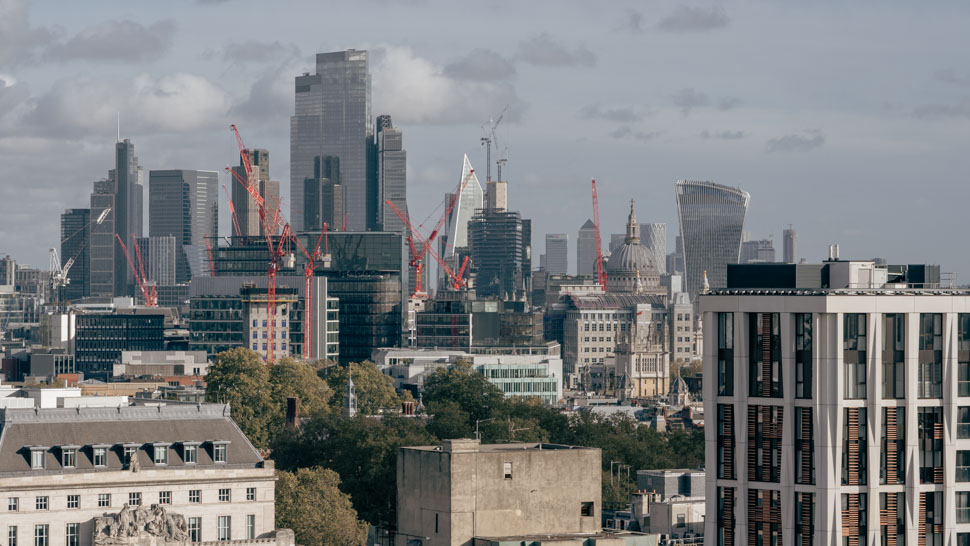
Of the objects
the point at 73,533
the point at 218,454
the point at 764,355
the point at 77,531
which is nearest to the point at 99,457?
the point at 77,531

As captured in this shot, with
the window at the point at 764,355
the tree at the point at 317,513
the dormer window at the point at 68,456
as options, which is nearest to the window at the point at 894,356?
the window at the point at 764,355

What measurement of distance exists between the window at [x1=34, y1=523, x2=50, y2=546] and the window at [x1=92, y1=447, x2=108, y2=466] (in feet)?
21.4

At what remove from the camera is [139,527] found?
136 m

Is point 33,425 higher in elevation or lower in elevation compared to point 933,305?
lower

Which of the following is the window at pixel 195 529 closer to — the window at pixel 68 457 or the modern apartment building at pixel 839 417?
the window at pixel 68 457

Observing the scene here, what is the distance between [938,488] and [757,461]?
8.30 metres

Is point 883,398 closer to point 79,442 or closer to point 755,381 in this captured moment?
point 755,381

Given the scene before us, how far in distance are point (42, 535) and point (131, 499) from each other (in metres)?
6.92

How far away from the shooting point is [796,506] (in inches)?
3831

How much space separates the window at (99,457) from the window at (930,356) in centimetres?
6182

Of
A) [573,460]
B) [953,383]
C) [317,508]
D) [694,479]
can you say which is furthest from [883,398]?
[694,479]

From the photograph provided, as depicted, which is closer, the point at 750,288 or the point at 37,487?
the point at 750,288

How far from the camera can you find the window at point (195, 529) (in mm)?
139875

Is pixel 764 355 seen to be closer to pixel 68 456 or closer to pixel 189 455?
pixel 189 455
